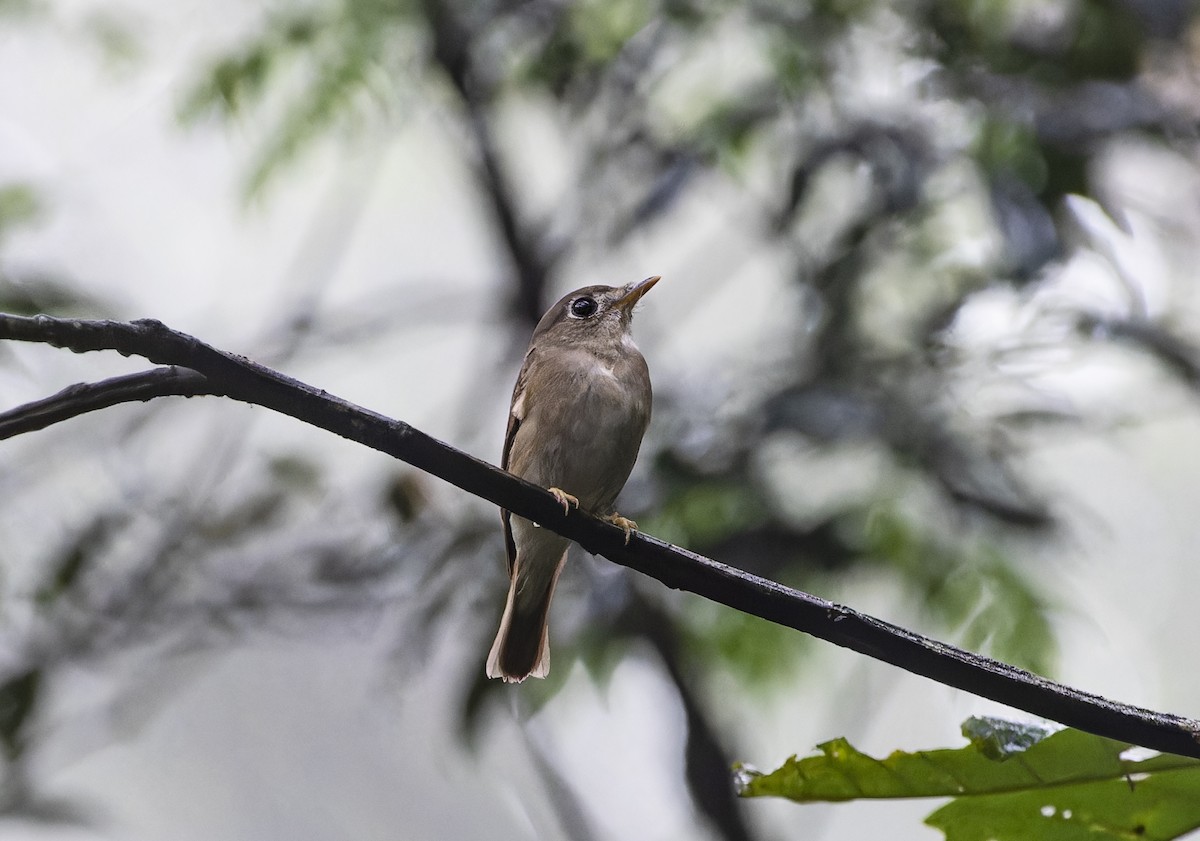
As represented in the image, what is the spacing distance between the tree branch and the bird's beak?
53.3 inches

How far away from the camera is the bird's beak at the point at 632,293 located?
2672 mm

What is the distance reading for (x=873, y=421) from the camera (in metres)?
2.87

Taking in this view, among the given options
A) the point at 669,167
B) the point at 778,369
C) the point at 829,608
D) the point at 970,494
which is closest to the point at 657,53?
the point at 669,167

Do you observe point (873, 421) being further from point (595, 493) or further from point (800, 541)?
point (595, 493)

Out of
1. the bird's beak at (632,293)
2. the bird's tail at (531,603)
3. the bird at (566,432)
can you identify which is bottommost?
the bird's tail at (531,603)

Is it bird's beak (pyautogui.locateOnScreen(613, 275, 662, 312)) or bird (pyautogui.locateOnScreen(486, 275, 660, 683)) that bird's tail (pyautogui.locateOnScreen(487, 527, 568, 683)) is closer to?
bird (pyautogui.locateOnScreen(486, 275, 660, 683))

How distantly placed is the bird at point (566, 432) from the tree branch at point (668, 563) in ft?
3.74

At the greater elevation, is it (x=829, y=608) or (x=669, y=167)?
(x=669, y=167)

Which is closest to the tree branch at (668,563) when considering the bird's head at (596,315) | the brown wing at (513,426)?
the brown wing at (513,426)

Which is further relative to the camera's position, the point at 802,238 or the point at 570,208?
the point at 570,208

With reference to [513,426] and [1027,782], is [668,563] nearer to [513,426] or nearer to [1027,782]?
[1027,782]

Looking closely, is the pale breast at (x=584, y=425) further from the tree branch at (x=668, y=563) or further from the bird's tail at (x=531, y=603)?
the tree branch at (x=668, y=563)

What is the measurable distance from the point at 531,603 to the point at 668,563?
1.43 m

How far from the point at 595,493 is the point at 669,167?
1202mm
